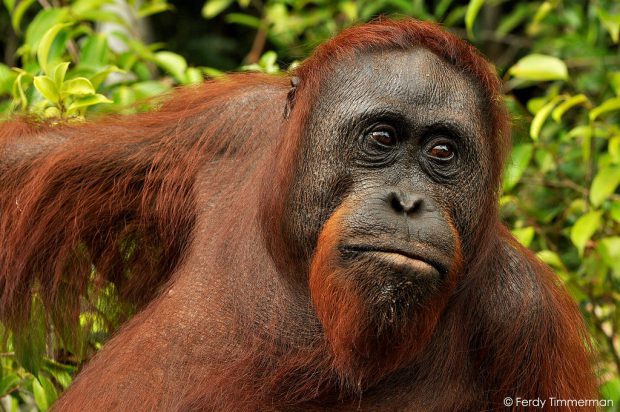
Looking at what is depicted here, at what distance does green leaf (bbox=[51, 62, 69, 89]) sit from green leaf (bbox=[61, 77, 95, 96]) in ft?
0.08

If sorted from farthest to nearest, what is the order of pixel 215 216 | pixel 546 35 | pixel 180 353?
pixel 546 35
pixel 215 216
pixel 180 353

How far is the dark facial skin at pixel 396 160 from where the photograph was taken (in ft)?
9.53

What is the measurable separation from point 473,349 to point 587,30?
3.48 m

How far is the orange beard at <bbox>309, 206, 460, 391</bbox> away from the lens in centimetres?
294

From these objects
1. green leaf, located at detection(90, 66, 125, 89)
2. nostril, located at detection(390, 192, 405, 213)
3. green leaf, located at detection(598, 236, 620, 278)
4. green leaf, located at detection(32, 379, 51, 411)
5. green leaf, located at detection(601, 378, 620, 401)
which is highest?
green leaf, located at detection(90, 66, 125, 89)

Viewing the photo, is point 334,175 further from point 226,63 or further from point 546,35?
point 226,63

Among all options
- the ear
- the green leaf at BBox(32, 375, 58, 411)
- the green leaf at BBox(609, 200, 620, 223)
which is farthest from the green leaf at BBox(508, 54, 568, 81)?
the green leaf at BBox(32, 375, 58, 411)

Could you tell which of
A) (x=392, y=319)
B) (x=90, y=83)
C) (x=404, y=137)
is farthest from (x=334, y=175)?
(x=90, y=83)

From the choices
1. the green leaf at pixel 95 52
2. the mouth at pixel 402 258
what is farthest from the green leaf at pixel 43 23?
the mouth at pixel 402 258

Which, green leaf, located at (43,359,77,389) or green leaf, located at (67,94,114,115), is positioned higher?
green leaf, located at (67,94,114,115)

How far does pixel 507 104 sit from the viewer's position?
15.4 ft

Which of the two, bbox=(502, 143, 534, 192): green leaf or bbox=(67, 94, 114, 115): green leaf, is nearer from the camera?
bbox=(67, 94, 114, 115): green leaf

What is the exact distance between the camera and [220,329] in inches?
131

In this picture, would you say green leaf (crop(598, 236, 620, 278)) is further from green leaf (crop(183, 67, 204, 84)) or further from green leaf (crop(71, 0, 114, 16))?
green leaf (crop(71, 0, 114, 16))
